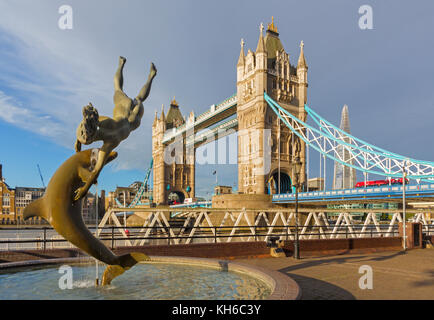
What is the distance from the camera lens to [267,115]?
53938mm

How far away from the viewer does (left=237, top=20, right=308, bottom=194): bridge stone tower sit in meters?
52.5

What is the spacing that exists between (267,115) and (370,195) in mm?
23215

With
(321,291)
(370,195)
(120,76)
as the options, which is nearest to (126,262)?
(120,76)

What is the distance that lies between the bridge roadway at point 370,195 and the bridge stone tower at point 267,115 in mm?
9255

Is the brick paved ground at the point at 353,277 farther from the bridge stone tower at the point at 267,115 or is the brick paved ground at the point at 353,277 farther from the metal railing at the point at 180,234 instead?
the bridge stone tower at the point at 267,115

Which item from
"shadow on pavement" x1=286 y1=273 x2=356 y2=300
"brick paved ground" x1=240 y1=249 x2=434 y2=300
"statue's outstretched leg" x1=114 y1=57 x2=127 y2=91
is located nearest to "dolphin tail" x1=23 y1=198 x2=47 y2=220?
"statue's outstretched leg" x1=114 y1=57 x2=127 y2=91

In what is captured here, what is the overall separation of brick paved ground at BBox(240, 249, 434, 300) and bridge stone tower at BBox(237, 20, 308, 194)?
3823 centimetres

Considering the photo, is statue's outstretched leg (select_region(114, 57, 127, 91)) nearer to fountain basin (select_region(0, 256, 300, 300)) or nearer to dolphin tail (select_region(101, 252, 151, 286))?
dolphin tail (select_region(101, 252, 151, 286))

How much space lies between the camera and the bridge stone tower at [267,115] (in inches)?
2067

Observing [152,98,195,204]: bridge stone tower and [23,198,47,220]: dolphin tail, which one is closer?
[23,198,47,220]: dolphin tail

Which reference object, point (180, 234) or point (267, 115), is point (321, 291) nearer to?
point (180, 234)
